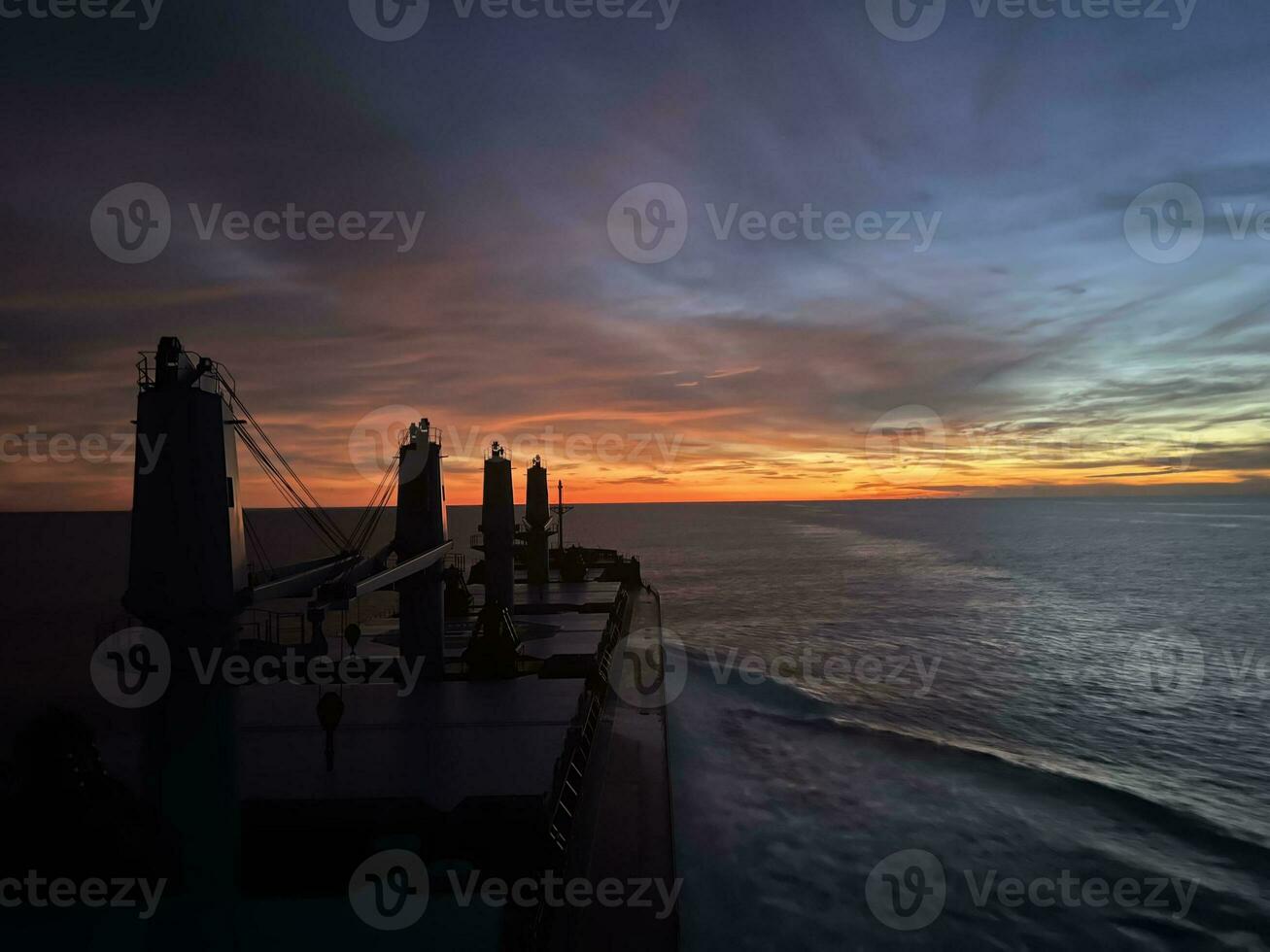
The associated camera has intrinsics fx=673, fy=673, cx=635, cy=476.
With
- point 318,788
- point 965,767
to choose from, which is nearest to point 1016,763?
point 965,767

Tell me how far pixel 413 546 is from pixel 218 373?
1290 cm

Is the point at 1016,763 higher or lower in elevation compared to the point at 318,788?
lower

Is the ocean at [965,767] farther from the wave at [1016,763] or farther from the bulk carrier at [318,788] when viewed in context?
the bulk carrier at [318,788]

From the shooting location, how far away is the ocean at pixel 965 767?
17.0 meters

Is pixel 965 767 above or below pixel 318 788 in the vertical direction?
below

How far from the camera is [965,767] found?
25719mm

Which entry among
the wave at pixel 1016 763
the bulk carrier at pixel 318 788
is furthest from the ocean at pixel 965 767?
the bulk carrier at pixel 318 788

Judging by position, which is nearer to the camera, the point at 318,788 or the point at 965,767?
the point at 318,788

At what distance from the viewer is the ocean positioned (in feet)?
55.8

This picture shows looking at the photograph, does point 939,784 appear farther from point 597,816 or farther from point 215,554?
point 215,554

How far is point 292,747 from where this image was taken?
17078 millimetres

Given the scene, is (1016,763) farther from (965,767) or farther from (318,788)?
(318,788)

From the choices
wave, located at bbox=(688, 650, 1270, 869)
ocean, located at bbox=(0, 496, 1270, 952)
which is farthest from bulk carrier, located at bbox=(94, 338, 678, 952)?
wave, located at bbox=(688, 650, 1270, 869)

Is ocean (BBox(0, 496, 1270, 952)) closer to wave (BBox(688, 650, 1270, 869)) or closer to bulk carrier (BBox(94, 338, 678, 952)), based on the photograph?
wave (BBox(688, 650, 1270, 869))
